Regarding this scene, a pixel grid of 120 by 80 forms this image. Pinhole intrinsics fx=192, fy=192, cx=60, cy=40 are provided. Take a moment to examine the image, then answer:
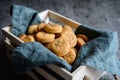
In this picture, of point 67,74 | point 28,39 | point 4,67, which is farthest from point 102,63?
point 4,67

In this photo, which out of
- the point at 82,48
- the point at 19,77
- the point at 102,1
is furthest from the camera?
the point at 102,1

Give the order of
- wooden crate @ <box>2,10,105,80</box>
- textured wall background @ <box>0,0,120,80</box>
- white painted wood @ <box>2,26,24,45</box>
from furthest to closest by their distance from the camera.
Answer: textured wall background @ <box>0,0,120,80</box>, white painted wood @ <box>2,26,24,45</box>, wooden crate @ <box>2,10,105,80</box>

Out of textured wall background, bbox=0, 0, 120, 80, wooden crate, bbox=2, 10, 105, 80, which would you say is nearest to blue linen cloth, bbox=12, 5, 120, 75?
wooden crate, bbox=2, 10, 105, 80

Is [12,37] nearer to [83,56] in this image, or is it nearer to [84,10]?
[83,56]

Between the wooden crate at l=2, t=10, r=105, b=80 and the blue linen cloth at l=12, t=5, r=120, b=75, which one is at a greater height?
the blue linen cloth at l=12, t=5, r=120, b=75

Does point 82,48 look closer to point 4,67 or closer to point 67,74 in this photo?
point 67,74

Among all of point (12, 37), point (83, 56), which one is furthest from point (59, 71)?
point (12, 37)

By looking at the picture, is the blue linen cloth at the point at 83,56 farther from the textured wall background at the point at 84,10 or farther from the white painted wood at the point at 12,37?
the textured wall background at the point at 84,10

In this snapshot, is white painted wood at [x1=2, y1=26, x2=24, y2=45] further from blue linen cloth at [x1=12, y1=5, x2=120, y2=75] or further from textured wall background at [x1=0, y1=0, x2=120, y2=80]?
textured wall background at [x1=0, y1=0, x2=120, y2=80]
